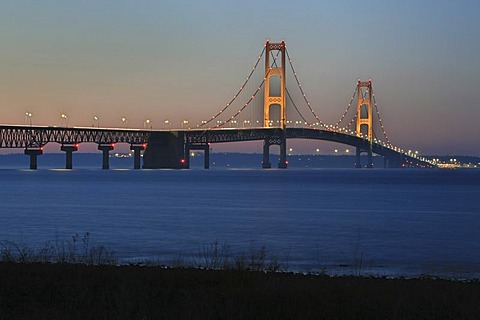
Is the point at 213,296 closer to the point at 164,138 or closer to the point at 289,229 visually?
the point at 289,229

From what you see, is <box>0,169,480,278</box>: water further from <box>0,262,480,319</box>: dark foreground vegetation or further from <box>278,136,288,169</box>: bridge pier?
<box>278,136,288,169</box>: bridge pier

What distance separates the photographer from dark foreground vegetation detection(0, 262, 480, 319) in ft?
36.2

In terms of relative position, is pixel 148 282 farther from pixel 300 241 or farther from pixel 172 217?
pixel 172 217

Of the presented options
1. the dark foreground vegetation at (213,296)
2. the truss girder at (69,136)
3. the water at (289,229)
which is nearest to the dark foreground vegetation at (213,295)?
the dark foreground vegetation at (213,296)

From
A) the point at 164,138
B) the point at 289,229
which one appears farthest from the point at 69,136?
the point at 289,229

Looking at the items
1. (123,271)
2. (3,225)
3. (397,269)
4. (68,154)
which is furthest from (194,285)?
(68,154)

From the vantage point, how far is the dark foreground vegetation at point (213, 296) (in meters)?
11.0

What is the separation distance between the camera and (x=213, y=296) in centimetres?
1240

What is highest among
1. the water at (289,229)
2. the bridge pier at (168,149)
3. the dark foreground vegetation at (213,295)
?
the bridge pier at (168,149)

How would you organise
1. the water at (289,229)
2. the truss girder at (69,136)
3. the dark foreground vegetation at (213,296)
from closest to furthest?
the dark foreground vegetation at (213,296) → the water at (289,229) → the truss girder at (69,136)

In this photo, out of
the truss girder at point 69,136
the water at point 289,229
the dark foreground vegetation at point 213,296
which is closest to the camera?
the dark foreground vegetation at point 213,296

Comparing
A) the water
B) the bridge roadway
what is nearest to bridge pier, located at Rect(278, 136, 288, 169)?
the bridge roadway

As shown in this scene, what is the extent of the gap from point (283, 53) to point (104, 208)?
11996 cm

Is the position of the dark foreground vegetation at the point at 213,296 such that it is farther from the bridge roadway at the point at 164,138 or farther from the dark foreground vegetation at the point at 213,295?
the bridge roadway at the point at 164,138
